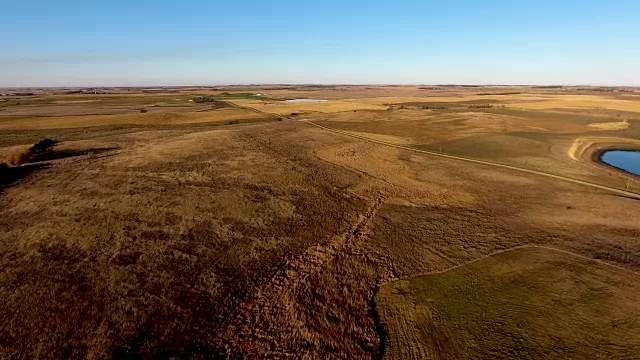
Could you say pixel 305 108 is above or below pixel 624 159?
above

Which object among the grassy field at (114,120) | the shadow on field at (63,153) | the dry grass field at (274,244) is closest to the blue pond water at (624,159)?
the dry grass field at (274,244)

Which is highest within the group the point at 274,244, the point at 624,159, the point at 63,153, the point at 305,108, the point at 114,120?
the point at 305,108

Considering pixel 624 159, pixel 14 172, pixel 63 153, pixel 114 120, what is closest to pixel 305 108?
pixel 114 120

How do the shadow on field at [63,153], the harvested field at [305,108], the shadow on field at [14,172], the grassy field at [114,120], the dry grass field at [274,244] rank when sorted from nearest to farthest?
the dry grass field at [274,244], the shadow on field at [14,172], the shadow on field at [63,153], the grassy field at [114,120], the harvested field at [305,108]

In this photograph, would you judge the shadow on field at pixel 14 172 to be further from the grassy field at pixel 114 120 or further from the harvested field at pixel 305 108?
the harvested field at pixel 305 108

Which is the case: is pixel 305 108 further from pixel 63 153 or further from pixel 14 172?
pixel 14 172

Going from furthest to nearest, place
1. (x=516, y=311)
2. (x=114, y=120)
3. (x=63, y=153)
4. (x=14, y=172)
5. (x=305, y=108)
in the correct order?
(x=305, y=108)
(x=114, y=120)
(x=63, y=153)
(x=14, y=172)
(x=516, y=311)

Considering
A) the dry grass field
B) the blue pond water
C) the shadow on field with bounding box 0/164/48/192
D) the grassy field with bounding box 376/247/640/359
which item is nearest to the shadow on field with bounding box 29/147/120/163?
the dry grass field
